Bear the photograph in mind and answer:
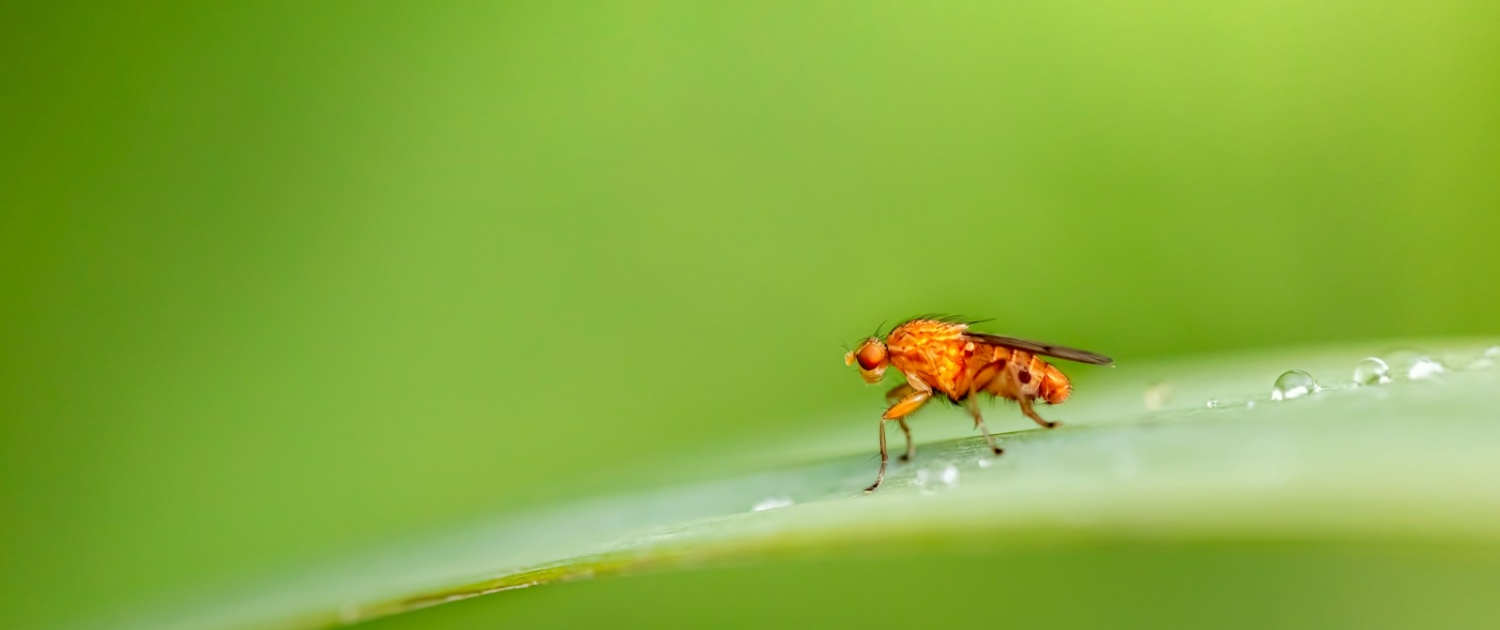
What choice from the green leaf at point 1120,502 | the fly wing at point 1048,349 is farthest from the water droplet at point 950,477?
the fly wing at point 1048,349

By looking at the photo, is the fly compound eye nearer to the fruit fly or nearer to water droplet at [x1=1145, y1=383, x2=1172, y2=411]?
the fruit fly

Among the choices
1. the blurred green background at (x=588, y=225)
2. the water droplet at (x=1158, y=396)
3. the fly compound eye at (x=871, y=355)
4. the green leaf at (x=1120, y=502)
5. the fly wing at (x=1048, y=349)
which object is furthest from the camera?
the blurred green background at (x=588, y=225)

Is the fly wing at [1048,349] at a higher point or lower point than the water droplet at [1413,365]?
higher

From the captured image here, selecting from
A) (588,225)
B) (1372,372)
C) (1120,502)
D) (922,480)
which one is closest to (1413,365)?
(1372,372)

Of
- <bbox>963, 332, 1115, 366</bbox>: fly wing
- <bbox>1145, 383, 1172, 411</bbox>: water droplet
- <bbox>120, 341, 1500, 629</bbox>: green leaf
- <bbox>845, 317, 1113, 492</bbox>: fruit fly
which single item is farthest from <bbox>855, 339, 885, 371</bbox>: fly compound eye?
<bbox>120, 341, 1500, 629</bbox>: green leaf

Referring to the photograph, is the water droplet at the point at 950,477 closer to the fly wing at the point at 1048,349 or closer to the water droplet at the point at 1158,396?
the water droplet at the point at 1158,396

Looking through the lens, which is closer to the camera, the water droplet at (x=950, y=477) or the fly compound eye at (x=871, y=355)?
the water droplet at (x=950, y=477)

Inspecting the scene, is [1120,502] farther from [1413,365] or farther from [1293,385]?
[1413,365]

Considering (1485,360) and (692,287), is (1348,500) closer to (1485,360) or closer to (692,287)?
(1485,360)
